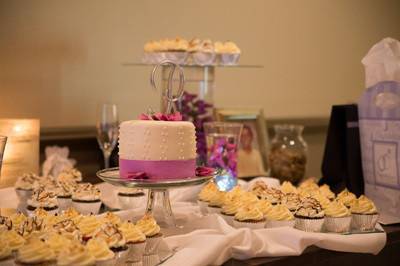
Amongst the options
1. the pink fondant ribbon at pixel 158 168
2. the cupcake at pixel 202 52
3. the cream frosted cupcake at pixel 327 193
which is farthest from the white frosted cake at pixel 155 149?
the cupcake at pixel 202 52

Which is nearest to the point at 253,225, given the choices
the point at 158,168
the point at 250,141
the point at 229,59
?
the point at 158,168

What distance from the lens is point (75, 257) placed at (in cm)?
86

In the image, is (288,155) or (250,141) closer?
(288,155)

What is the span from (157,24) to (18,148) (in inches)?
38.8

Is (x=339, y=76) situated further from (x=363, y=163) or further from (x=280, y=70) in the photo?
(x=363, y=163)

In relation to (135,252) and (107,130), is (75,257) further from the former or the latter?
(107,130)

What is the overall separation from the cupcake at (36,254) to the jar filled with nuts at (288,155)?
4.29 feet

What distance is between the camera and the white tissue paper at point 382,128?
60.2 inches

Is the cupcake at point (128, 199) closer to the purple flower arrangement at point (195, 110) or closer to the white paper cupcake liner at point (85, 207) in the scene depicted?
the white paper cupcake liner at point (85, 207)

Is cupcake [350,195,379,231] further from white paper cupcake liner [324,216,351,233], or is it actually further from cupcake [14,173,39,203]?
cupcake [14,173,39,203]

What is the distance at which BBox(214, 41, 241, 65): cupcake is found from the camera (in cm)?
211

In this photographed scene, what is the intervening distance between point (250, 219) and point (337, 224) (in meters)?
0.19

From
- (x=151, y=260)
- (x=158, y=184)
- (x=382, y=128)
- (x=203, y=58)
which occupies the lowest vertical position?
(x=151, y=260)

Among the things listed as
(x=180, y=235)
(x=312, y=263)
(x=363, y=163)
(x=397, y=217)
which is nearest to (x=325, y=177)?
(x=363, y=163)
